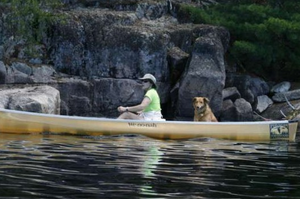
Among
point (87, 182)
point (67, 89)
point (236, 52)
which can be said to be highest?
point (236, 52)

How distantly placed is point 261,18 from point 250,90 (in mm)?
2325

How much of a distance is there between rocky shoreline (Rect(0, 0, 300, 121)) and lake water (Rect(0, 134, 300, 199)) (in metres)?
6.88

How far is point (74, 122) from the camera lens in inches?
514

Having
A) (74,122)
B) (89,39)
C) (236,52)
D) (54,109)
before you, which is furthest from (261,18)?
(74,122)

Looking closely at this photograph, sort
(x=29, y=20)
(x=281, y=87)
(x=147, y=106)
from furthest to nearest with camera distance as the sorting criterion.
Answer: (x=281, y=87) → (x=29, y=20) → (x=147, y=106)

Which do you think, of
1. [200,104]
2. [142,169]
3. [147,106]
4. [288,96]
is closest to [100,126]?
[147,106]

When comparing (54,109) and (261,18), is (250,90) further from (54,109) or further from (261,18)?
(54,109)

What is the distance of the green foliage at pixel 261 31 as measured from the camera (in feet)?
65.1

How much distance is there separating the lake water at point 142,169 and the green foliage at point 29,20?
8.20 meters

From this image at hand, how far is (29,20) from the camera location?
20.5m

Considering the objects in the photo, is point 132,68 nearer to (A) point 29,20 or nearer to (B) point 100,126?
(A) point 29,20

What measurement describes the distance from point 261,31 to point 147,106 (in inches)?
295

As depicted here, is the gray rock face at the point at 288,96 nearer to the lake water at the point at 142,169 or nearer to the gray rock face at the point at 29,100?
the gray rock face at the point at 29,100

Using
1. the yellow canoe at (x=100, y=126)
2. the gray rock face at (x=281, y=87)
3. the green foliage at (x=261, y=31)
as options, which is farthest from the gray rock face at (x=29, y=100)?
the gray rock face at (x=281, y=87)
